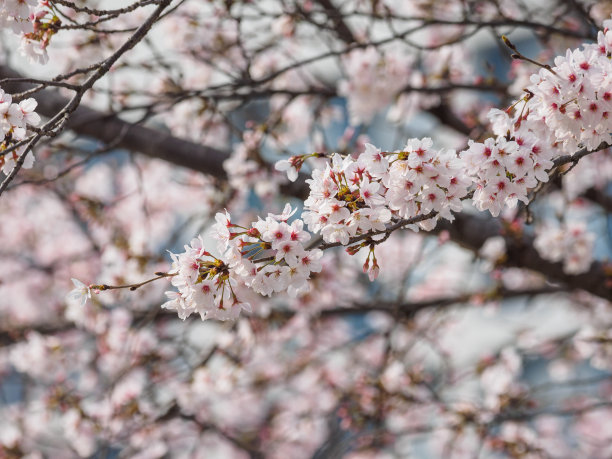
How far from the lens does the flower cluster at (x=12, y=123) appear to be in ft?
6.08

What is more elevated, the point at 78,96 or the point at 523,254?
the point at 523,254

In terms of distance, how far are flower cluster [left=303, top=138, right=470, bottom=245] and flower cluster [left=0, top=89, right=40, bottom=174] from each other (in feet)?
2.88

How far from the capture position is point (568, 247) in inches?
153

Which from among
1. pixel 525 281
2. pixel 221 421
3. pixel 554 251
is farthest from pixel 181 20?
pixel 525 281

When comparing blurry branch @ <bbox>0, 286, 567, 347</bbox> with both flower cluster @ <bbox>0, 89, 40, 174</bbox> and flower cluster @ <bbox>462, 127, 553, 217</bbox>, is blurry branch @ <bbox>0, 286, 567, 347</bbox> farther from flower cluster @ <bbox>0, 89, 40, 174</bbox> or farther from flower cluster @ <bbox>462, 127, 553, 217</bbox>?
flower cluster @ <bbox>0, 89, 40, 174</bbox>

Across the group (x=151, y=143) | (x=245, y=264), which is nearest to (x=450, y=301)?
(x=151, y=143)

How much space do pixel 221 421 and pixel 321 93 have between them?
3.65 m

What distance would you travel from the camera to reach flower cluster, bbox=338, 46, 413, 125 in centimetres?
416

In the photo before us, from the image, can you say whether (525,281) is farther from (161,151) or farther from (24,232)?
(24,232)

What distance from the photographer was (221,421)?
6.32 meters

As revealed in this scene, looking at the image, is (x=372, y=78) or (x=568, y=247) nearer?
(x=568, y=247)

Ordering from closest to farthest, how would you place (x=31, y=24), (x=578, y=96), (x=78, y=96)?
(x=578, y=96) < (x=78, y=96) < (x=31, y=24)

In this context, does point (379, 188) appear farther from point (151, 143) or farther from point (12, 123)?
point (151, 143)

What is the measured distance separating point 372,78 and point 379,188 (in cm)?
256
